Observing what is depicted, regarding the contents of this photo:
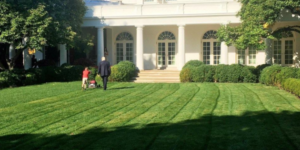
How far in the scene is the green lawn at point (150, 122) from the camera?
7160mm

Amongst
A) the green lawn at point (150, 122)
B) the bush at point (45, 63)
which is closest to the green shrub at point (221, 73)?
the green lawn at point (150, 122)

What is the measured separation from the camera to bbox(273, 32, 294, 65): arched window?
27703mm

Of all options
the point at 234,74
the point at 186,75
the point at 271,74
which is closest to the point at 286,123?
the point at 271,74

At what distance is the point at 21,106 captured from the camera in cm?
1185

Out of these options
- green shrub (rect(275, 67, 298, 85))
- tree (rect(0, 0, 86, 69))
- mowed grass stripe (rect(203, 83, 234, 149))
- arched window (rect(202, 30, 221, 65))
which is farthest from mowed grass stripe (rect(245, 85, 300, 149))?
arched window (rect(202, 30, 221, 65))

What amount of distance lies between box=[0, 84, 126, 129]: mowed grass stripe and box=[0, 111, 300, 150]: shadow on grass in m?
2.11

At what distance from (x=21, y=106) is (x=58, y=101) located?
151 cm

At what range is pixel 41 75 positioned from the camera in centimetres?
2214

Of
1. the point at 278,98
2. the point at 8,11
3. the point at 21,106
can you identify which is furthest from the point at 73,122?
the point at 8,11

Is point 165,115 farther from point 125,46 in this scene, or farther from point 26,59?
point 125,46

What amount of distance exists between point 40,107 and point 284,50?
70.5ft

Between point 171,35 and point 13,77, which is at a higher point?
point 171,35

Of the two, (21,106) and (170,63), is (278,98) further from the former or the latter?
(170,63)

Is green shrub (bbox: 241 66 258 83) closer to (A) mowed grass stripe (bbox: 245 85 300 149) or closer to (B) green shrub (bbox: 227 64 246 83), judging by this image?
(B) green shrub (bbox: 227 64 246 83)
